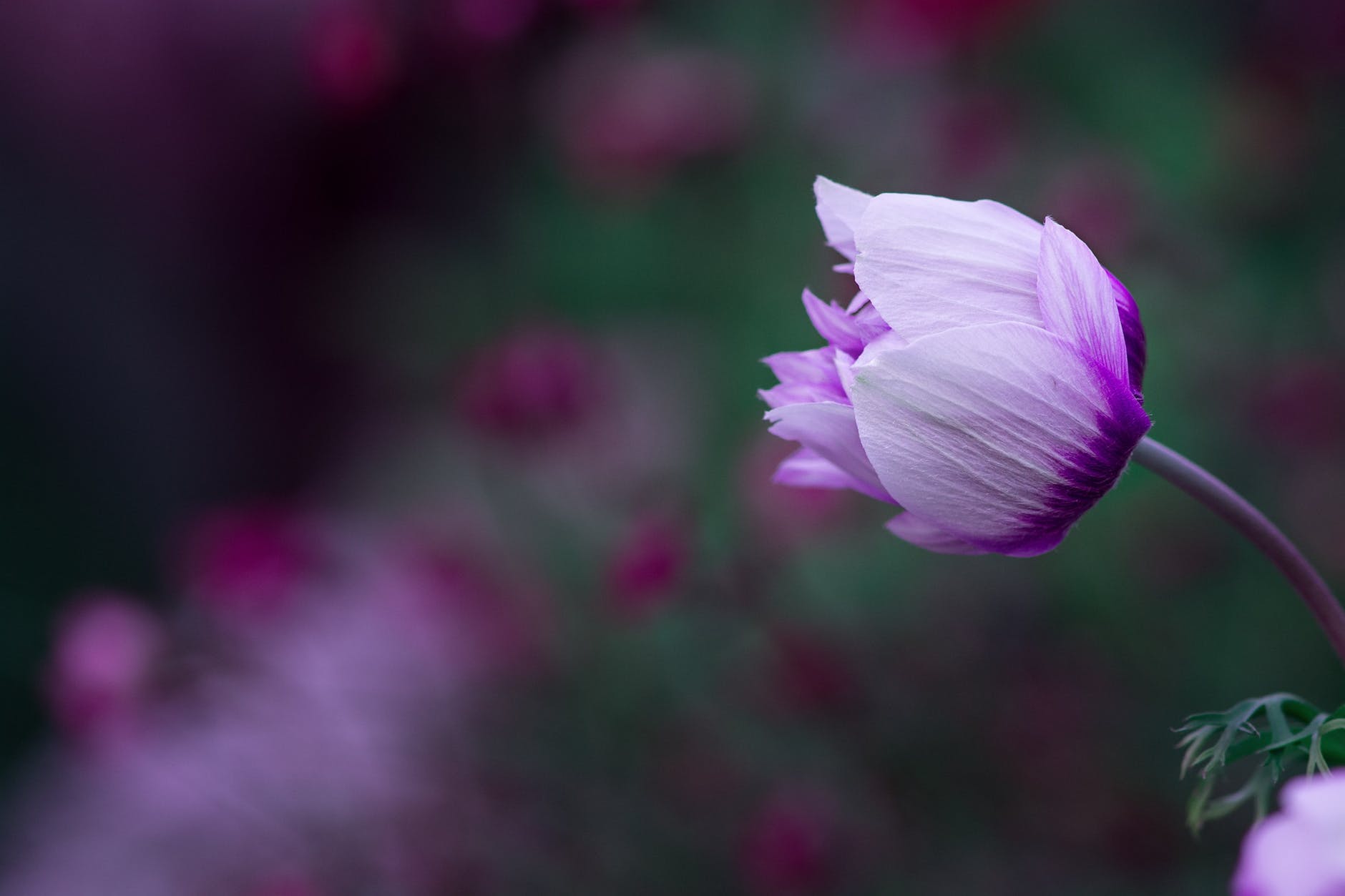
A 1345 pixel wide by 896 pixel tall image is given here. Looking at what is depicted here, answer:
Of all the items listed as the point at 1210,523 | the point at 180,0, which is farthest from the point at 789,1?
the point at 180,0

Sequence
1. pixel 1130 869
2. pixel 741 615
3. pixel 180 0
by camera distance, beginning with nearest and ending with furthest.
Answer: pixel 1130 869
pixel 741 615
pixel 180 0

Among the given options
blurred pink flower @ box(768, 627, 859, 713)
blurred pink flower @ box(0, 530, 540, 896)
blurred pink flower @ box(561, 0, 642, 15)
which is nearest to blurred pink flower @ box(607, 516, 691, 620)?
blurred pink flower @ box(768, 627, 859, 713)

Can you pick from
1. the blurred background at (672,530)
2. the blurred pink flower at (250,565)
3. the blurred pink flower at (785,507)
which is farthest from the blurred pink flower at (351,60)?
the blurred pink flower at (785,507)

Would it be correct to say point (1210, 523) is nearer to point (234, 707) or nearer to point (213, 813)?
point (234, 707)

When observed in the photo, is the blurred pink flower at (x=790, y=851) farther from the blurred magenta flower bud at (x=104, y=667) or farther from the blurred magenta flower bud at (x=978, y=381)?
the blurred magenta flower bud at (x=978, y=381)

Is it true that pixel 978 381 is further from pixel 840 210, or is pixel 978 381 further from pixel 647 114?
pixel 647 114

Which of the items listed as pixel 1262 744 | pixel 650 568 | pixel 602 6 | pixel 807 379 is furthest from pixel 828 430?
pixel 602 6

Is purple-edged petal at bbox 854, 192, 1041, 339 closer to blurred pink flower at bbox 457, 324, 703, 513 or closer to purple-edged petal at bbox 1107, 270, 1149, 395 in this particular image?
purple-edged petal at bbox 1107, 270, 1149, 395
